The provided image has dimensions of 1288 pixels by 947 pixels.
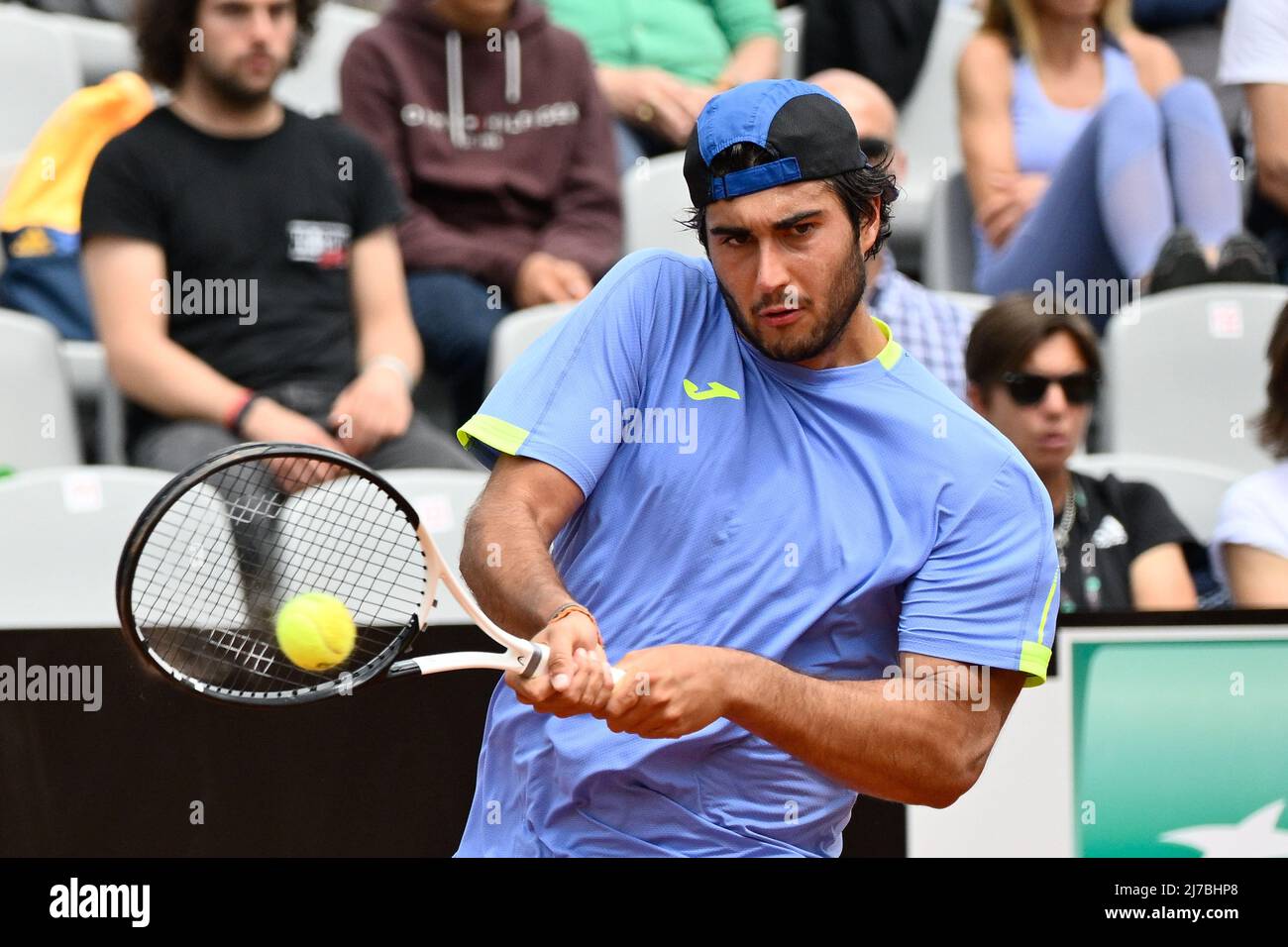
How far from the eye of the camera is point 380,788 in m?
2.80

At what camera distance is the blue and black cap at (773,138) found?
1.94 metres

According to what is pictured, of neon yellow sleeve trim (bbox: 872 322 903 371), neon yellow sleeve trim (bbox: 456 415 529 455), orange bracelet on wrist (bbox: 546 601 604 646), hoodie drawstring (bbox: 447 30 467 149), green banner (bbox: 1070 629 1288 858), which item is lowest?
green banner (bbox: 1070 629 1288 858)

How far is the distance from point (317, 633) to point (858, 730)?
0.60 m

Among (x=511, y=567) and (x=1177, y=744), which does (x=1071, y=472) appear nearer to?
(x=1177, y=744)

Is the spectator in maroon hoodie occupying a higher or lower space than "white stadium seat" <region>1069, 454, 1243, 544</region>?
higher

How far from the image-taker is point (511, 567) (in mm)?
1893

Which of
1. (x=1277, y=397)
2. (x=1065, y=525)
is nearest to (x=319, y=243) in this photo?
(x=1065, y=525)

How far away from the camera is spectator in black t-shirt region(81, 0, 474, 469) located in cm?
330

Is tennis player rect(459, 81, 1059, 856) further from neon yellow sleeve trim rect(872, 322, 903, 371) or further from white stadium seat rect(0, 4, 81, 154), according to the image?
white stadium seat rect(0, 4, 81, 154)

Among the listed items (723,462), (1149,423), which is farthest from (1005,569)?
(1149,423)

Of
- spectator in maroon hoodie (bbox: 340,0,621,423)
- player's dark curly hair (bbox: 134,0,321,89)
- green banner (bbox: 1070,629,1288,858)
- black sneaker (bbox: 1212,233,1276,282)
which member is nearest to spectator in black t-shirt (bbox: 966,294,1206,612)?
green banner (bbox: 1070,629,1288,858)

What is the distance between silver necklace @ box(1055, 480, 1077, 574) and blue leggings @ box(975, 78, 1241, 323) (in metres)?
0.86

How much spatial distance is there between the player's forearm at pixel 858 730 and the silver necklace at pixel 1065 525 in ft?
3.81

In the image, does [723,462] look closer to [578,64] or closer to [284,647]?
[284,647]
